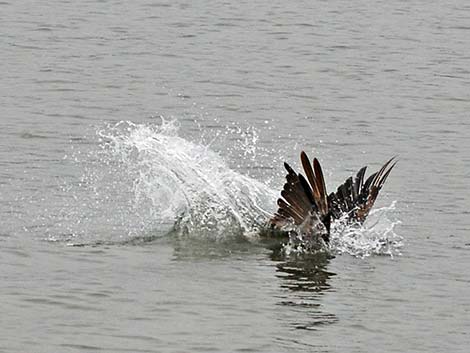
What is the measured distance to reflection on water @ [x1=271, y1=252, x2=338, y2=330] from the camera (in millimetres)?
9344

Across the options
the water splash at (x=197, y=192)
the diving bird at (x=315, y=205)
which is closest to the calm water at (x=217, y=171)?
the water splash at (x=197, y=192)

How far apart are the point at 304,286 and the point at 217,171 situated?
2.14 meters

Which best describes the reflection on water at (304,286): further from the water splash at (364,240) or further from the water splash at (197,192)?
the water splash at (197,192)

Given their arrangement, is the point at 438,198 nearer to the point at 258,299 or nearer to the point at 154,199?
the point at 154,199

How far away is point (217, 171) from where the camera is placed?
39.9 feet

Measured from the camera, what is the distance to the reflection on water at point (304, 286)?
368 inches

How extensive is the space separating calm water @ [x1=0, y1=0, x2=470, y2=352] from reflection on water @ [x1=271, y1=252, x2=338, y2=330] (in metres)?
0.02

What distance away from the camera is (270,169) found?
46.1 ft

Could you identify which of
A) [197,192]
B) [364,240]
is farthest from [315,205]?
[197,192]

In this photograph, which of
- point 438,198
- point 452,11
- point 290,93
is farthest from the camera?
point 452,11

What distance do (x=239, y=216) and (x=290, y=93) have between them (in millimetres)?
6218

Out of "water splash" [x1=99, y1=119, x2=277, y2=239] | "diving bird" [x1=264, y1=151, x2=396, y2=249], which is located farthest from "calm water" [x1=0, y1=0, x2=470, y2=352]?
"diving bird" [x1=264, y1=151, x2=396, y2=249]

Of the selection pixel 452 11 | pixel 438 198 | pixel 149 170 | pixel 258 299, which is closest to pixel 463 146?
pixel 438 198

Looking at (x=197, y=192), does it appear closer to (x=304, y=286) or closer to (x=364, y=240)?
(x=364, y=240)
